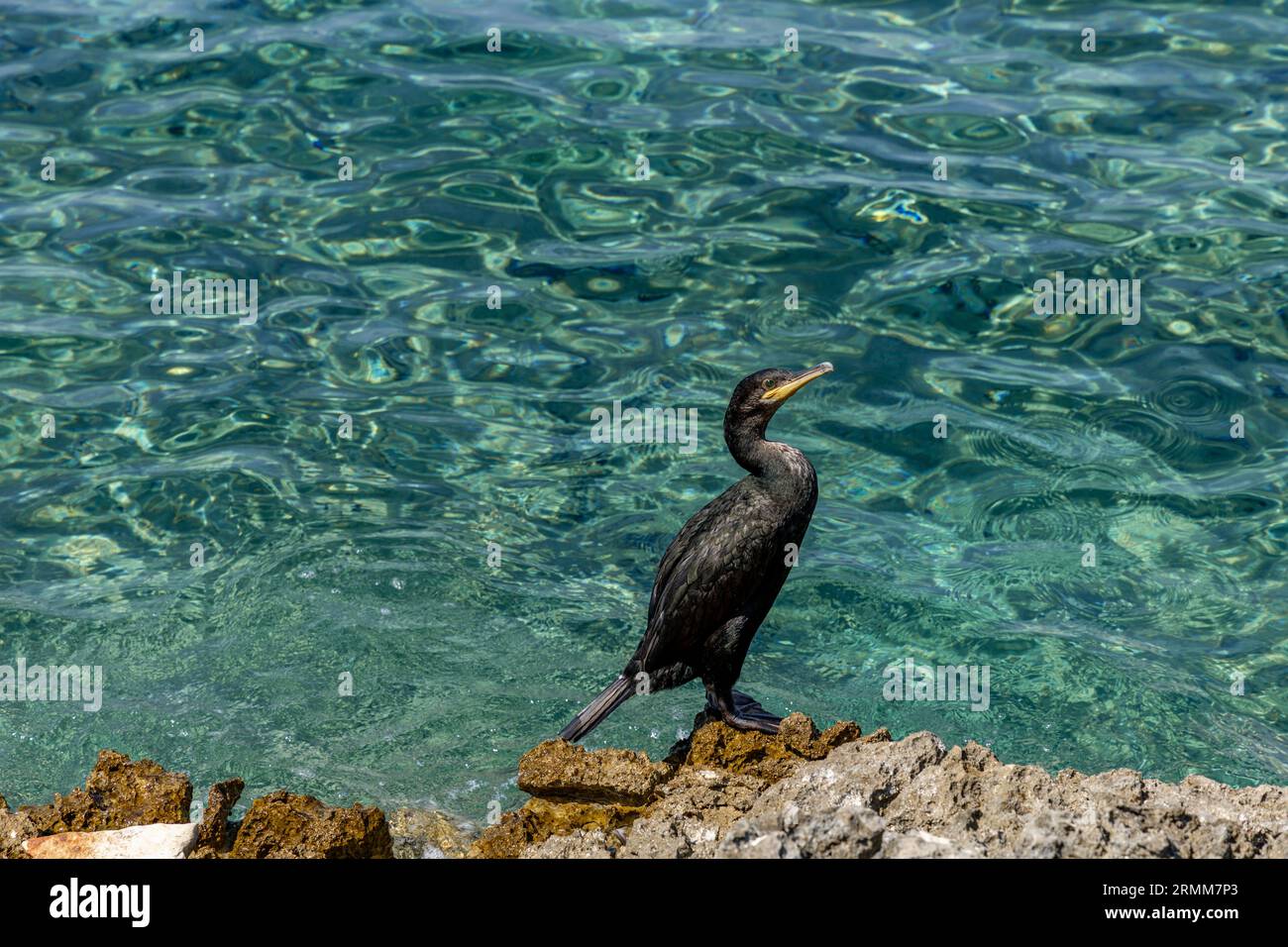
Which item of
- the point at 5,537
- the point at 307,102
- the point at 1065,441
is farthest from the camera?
the point at 307,102

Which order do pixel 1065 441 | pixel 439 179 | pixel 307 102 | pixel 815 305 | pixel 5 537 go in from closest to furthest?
pixel 5 537 < pixel 1065 441 < pixel 815 305 < pixel 439 179 < pixel 307 102

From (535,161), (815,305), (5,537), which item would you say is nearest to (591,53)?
(535,161)

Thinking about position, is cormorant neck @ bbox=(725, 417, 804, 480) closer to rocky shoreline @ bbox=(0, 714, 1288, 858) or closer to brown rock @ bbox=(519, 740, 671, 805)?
rocky shoreline @ bbox=(0, 714, 1288, 858)

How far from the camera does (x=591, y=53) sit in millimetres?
12562

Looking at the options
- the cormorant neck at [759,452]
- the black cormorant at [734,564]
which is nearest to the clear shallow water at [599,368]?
the black cormorant at [734,564]

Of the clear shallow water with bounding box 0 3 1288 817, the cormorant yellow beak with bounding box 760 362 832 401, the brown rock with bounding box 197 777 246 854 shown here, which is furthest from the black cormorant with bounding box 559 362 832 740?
the brown rock with bounding box 197 777 246 854

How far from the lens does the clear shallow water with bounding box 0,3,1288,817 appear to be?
7.33m

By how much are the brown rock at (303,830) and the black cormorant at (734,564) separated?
1.06m

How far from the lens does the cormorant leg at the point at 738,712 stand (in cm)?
614

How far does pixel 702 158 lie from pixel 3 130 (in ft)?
16.7

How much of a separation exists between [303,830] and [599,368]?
4.79m

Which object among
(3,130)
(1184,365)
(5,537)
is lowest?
(5,537)

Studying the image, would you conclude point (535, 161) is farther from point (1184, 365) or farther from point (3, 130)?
point (1184, 365)

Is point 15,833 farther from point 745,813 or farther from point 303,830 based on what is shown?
point 745,813
